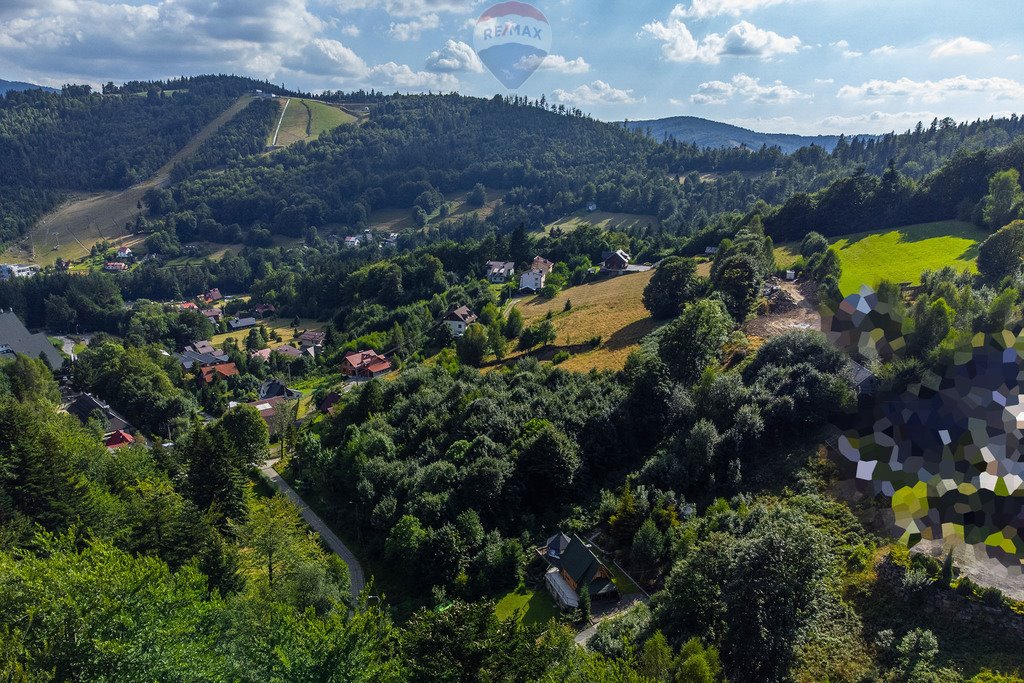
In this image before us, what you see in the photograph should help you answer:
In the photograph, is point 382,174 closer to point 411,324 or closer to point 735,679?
point 411,324

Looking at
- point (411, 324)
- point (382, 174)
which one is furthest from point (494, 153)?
point (411, 324)

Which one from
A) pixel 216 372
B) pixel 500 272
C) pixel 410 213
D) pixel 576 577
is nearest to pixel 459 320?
pixel 500 272

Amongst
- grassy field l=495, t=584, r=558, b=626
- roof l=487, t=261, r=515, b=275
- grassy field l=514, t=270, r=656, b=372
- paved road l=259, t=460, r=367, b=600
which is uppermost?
roof l=487, t=261, r=515, b=275

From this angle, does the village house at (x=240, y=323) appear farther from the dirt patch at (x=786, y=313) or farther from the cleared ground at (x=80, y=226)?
the dirt patch at (x=786, y=313)

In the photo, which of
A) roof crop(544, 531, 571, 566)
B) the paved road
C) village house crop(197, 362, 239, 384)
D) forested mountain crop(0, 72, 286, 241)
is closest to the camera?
roof crop(544, 531, 571, 566)

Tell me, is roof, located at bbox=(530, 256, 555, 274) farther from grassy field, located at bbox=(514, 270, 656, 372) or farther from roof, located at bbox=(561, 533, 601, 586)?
roof, located at bbox=(561, 533, 601, 586)

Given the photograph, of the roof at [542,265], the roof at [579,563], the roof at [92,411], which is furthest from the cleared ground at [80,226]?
the roof at [579,563]

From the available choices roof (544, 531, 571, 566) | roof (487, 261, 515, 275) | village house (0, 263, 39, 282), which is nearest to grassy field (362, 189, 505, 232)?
village house (0, 263, 39, 282)

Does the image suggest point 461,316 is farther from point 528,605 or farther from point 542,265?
point 528,605
